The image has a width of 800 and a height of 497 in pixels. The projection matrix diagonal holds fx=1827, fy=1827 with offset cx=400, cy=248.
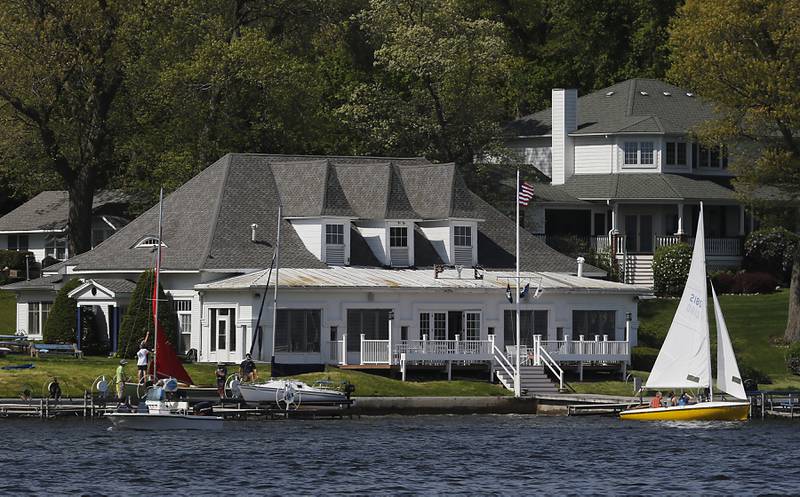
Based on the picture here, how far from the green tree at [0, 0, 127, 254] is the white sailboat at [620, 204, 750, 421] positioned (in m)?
32.1

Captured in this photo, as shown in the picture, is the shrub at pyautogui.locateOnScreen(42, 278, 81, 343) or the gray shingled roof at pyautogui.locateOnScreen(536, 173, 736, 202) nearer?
the shrub at pyautogui.locateOnScreen(42, 278, 81, 343)

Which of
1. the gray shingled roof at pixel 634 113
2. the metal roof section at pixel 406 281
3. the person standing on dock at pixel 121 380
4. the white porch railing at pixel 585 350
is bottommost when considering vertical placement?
the person standing on dock at pixel 121 380

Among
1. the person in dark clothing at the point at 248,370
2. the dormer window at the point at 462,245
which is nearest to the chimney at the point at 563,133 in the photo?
the dormer window at the point at 462,245

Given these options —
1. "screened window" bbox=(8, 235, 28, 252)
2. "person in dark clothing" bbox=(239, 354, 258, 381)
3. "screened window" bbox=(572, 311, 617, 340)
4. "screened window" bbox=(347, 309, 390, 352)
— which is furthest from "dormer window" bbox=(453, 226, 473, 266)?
"screened window" bbox=(8, 235, 28, 252)

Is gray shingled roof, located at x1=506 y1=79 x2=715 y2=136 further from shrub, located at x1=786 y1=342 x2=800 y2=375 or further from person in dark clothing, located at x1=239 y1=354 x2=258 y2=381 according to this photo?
person in dark clothing, located at x1=239 y1=354 x2=258 y2=381

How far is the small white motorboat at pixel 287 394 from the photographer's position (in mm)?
66375

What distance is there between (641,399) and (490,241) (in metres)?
15.2

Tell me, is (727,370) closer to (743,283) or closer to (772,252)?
(743,283)

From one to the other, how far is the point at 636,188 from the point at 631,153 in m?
3.07

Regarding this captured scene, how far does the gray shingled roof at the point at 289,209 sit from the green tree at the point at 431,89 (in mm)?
9925

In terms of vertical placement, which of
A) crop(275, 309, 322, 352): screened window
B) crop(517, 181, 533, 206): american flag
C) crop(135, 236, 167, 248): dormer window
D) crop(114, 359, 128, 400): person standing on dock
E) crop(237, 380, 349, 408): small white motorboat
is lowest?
crop(237, 380, 349, 408): small white motorboat

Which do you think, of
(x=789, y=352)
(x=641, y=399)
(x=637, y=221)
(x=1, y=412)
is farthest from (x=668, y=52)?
(x=1, y=412)

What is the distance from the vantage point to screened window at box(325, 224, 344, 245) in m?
78.9

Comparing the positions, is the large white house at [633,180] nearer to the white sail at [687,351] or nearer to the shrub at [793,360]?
the shrub at [793,360]
